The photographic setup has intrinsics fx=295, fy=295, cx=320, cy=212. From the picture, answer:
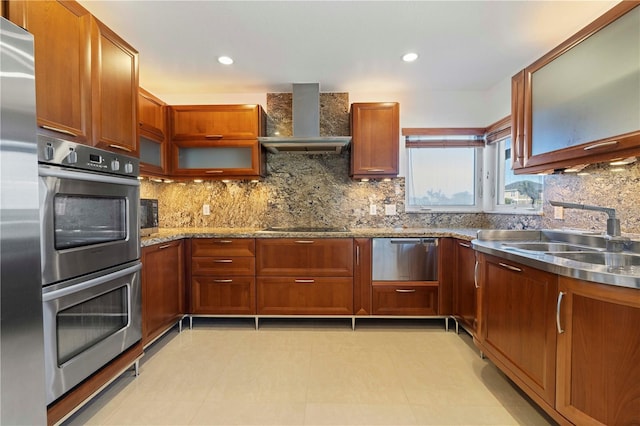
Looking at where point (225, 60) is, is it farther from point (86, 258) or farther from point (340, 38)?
point (86, 258)

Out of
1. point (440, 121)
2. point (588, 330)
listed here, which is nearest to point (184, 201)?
point (440, 121)

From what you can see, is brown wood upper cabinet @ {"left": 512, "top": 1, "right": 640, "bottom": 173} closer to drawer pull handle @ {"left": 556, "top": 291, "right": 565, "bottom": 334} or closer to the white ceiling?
the white ceiling

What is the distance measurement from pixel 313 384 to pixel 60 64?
7.32ft

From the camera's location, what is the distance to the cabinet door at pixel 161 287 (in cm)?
214

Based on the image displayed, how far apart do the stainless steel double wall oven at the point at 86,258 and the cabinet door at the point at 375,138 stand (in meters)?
1.97

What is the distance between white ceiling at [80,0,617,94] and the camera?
1889 mm

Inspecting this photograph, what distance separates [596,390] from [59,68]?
2.79m

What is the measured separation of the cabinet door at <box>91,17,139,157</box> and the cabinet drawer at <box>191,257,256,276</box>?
1.13 metres

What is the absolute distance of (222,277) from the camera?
108 inches

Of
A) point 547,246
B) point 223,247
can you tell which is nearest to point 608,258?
point 547,246

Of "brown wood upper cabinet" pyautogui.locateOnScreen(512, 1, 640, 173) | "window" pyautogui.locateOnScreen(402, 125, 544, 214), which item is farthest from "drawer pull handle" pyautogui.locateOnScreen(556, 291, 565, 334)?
"window" pyautogui.locateOnScreen(402, 125, 544, 214)

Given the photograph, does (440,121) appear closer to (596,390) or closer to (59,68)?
(596,390)

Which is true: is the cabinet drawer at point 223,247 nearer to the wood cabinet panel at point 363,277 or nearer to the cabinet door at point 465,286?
the wood cabinet panel at point 363,277

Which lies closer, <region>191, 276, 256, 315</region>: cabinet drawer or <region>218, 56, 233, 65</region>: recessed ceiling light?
<region>218, 56, 233, 65</region>: recessed ceiling light
